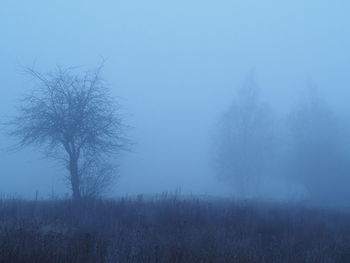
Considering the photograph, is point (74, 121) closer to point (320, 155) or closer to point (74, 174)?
point (74, 174)

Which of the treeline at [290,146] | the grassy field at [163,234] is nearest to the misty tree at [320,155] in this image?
the treeline at [290,146]

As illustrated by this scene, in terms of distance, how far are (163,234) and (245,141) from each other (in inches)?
1089

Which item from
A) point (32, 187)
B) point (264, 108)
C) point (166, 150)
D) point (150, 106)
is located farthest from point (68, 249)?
point (150, 106)

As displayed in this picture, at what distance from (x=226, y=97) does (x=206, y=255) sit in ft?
314

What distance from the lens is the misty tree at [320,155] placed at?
3638 centimetres

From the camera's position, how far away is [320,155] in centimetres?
3634

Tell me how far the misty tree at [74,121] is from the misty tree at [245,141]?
20278 millimetres

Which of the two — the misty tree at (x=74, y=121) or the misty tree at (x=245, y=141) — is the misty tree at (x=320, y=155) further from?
the misty tree at (x=74, y=121)

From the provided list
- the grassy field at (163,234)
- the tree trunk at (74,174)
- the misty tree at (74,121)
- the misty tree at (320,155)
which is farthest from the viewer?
the misty tree at (320,155)

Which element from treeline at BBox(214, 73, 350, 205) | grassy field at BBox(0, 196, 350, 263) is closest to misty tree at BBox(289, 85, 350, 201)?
treeline at BBox(214, 73, 350, 205)

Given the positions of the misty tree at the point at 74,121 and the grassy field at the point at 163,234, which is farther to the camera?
the misty tree at the point at 74,121

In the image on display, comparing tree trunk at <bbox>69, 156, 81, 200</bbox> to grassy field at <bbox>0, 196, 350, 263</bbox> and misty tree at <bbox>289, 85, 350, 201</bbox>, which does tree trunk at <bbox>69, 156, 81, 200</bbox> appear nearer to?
grassy field at <bbox>0, 196, 350, 263</bbox>

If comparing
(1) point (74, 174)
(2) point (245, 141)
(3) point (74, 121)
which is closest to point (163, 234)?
(3) point (74, 121)

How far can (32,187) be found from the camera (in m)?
50.4
